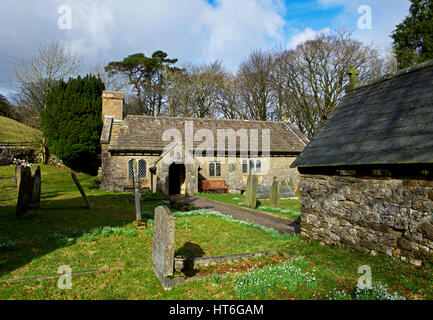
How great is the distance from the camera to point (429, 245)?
208 inches

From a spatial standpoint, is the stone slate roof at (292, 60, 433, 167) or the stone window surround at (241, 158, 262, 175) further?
the stone window surround at (241, 158, 262, 175)

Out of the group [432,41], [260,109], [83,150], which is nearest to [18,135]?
[83,150]

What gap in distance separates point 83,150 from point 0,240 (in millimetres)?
22411

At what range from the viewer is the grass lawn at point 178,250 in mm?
4809

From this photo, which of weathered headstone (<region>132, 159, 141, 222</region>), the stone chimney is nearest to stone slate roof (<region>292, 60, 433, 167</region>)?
weathered headstone (<region>132, 159, 141, 222</region>)

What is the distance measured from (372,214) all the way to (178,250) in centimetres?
508

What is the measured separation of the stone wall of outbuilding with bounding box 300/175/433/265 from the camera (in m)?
5.47

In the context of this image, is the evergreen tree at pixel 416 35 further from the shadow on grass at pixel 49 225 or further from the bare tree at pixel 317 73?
the shadow on grass at pixel 49 225

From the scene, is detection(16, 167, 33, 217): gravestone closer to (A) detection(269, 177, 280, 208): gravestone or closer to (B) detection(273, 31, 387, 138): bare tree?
(A) detection(269, 177, 280, 208): gravestone

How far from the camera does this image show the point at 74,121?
28422 millimetres

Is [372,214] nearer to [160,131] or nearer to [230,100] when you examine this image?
[160,131]

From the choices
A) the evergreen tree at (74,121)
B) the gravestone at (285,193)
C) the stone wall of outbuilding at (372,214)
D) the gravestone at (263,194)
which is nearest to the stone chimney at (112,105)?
the evergreen tree at (74,121)

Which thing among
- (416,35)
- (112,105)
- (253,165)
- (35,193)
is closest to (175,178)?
(253,165)
